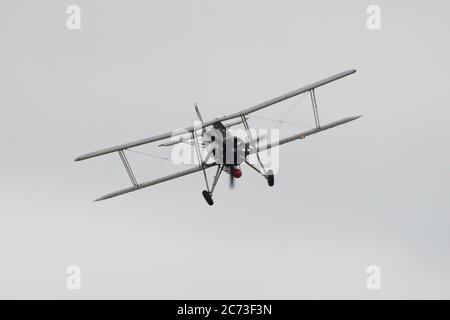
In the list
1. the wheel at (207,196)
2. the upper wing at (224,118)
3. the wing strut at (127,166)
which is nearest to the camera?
the upper wing at (224,118)

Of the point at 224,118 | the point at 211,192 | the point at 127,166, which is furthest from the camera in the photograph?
the point at 127,166

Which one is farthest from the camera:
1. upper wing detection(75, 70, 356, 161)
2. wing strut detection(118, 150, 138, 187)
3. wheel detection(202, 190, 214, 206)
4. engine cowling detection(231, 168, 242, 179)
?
wing strut detection(118, 150, 138, 187)

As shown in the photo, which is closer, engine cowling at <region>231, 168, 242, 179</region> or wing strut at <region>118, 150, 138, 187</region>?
engine cowling at <region>231, 168, 242, 179</region>

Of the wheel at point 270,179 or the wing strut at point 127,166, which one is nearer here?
the wheel at point 270,179

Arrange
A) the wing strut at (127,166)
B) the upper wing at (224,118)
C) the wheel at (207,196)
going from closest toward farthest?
the upper wing at (224,118), the wheel at (207,196), the wing strut at (127,166)

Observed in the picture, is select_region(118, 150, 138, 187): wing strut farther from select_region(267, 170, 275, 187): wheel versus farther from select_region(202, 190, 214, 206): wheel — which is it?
select_region(267, 170, 275, 187): wheel

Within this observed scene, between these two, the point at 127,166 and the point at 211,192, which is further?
the point at 127,166

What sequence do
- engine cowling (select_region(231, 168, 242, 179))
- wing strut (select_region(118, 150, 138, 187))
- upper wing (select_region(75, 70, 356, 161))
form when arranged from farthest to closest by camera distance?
1. wing strut (select_region(118, 150, 138, 187))
2. engine cowling (select_region(231, 168, 242, 179))
3. upper wing (select_region(75, 70, 356, 161))

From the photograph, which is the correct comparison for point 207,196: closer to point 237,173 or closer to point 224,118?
point 237,173

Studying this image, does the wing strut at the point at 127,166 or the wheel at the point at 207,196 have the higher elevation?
the wing strut at the point at 127,166

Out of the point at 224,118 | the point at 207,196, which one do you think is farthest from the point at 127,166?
the point at 224,118

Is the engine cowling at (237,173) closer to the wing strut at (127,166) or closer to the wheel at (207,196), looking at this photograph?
the wheel at (207,196)
